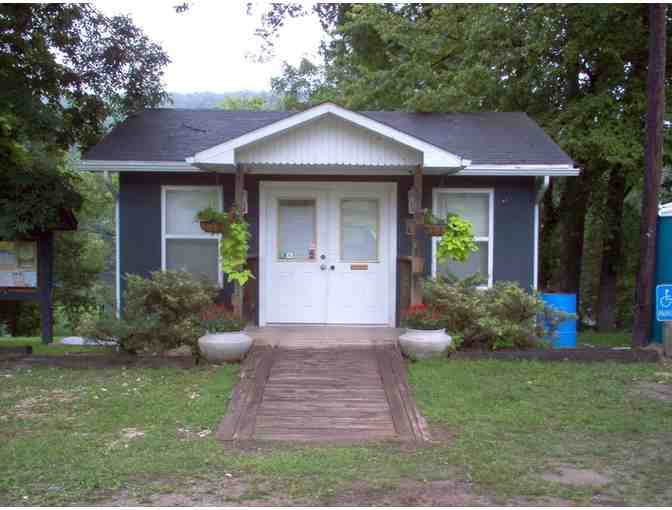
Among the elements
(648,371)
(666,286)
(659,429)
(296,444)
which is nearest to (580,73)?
(666,286)

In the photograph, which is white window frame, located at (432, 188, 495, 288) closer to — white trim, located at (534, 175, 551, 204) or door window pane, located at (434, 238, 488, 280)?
door window pane, located at (434, 238, 488, 280)

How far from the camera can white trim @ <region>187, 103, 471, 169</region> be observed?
9.14m

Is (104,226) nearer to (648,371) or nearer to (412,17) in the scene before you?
(412,17)

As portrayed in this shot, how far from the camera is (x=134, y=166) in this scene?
10.5 m

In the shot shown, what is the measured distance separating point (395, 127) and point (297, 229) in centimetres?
233

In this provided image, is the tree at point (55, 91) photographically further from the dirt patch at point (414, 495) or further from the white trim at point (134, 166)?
the dirt patch at point (414, 495)

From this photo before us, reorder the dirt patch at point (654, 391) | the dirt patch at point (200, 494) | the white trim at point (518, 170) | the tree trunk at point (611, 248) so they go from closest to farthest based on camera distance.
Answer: the dirt patch at point (200, 494) < the dirt patch at point (654, 391) < the white trim at point (518, 170) < the tree trunk at point (611, 248)

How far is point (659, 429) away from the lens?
→ 6.51 metres

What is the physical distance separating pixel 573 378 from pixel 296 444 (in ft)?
12.7

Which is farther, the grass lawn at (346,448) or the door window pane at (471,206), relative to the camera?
the door window pane at (471,206)

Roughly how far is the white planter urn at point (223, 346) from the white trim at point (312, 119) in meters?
2.31

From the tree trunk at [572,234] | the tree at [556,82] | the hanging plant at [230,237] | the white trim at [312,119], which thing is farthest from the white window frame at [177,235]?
the tree trunk at [572,234]

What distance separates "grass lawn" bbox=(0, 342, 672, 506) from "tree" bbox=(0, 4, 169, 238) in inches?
140

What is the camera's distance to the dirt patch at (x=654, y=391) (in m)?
7.64
